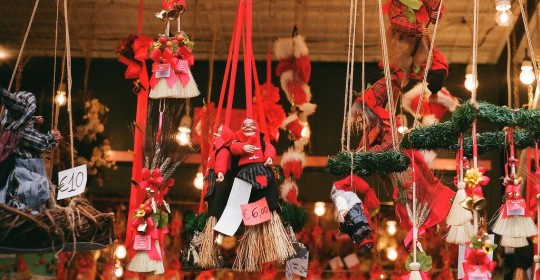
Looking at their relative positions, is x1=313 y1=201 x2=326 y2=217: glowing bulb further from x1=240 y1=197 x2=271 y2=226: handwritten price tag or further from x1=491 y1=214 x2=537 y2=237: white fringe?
x1=491 y1=214 x2=537 y2=237: white fringe

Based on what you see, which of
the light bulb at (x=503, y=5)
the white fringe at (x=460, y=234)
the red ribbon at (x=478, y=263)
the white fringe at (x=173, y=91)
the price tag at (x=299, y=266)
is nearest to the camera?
the red ribbon at (x=478, y=263)

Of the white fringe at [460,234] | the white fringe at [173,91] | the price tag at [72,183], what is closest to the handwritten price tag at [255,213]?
the white fringe at [173,91]

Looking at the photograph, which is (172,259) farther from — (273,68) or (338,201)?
(338,201)

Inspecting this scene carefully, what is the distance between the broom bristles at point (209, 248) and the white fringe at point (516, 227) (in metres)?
1.18

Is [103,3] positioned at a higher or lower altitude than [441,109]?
higher

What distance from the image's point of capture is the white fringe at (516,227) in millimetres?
3263

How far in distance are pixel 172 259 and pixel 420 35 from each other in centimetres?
374

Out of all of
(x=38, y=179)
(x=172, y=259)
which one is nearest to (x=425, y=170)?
(x=38, y=179)

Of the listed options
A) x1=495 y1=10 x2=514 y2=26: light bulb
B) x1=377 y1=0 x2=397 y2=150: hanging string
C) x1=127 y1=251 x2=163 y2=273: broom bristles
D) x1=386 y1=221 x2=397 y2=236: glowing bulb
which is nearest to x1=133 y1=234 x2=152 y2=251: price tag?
x1=127 y1=251 x2=163 y2=273: broom bristles

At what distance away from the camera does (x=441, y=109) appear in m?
4.60

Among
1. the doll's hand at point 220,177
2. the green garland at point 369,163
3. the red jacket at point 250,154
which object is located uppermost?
the red jacket at point 250,154

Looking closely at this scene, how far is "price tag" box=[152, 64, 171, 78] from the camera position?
11.9ft

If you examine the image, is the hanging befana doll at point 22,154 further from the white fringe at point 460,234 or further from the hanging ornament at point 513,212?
the hanging ornament at point 513,212

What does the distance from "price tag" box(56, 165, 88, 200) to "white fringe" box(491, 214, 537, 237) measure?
5.51 feet
